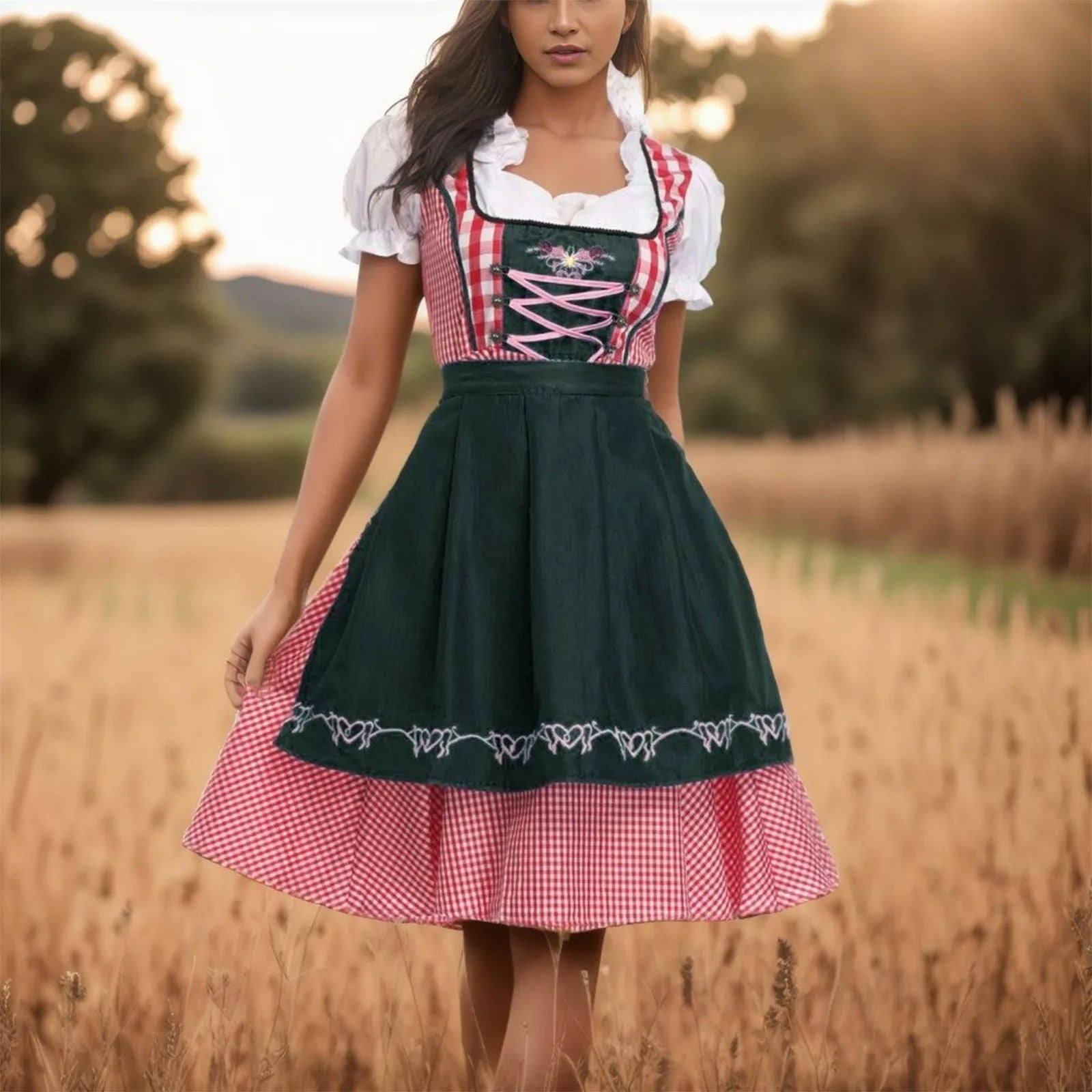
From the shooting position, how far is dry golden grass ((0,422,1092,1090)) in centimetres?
250

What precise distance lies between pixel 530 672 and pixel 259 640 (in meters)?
0.46

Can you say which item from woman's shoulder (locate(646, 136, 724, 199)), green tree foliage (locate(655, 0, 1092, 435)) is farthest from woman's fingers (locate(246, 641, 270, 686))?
green tree foliage (locate(655, 0, 1092, 435))

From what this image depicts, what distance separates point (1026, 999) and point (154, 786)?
8.91ft

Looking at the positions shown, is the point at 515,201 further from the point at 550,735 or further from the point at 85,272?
→ the point at 85,272

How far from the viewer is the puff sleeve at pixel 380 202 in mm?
2188

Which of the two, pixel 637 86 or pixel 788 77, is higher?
pixel 788 77

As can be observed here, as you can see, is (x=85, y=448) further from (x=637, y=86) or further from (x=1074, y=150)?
(x=637, y=86)

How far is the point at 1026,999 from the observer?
2.83m

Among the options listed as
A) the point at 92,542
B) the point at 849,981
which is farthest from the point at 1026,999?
the point at 92,542

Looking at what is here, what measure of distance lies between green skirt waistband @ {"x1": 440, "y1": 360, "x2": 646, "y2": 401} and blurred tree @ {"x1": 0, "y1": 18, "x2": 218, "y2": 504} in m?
10.4

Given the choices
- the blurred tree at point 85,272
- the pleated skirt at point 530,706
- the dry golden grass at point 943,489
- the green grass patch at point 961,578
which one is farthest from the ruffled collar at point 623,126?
the blurred tree at point 85,272

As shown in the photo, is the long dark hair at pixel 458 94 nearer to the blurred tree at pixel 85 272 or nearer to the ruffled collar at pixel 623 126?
the ruffled collar at pixel 623 126

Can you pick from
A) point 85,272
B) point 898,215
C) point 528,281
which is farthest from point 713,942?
point 898,215

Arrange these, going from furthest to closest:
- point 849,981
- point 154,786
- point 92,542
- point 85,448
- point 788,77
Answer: point 788,77
point 85,448
point 92,542
point 154,786
point 849,981
